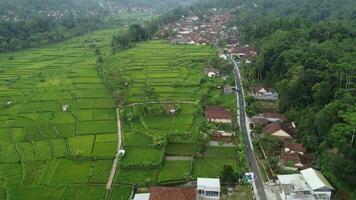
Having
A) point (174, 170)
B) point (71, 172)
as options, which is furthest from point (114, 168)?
point (174, 170)

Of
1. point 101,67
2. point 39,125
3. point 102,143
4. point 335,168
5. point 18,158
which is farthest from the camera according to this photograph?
point 101,67

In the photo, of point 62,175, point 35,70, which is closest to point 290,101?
point 62,175

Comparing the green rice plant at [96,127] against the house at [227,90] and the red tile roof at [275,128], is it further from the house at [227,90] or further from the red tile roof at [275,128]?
the house at [227,90]

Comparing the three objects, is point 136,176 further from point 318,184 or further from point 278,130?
point 278,130

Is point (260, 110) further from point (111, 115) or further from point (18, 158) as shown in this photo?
point (18, 158)

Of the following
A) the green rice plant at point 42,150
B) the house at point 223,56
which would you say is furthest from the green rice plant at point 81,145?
the house at point 223,56

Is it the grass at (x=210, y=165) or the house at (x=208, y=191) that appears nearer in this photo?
the house at (x=208, y=191)
